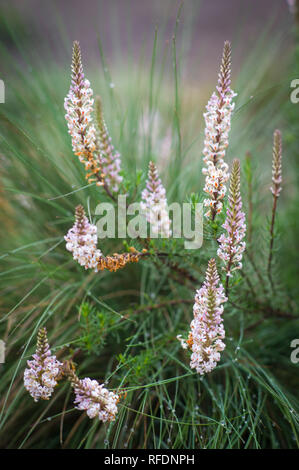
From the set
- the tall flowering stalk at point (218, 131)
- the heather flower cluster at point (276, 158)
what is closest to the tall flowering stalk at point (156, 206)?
the tall flowering stalk at point (218, 131)

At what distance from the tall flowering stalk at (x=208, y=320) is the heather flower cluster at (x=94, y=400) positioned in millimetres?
173

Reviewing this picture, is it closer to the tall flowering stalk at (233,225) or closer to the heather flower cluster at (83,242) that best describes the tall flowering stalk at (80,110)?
the heather flower cluster at (83,242)

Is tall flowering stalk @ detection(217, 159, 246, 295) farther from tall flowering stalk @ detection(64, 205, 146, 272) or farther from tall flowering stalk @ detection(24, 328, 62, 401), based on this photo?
tall flowering stalk @ detection(24, 328, 62, 401)

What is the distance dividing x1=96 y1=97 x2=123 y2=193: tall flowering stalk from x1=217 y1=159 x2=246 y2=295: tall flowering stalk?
0.86 ft

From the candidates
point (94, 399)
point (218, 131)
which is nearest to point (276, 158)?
point (218, 131)

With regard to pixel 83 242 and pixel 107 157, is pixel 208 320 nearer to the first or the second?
pixel 83 242

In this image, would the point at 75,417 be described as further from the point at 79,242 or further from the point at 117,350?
the point at 79,242

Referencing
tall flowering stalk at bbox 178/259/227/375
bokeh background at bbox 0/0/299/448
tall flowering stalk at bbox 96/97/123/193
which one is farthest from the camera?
bokeh background at bbox 0/0/299/448

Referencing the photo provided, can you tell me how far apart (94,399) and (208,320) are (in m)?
0.26

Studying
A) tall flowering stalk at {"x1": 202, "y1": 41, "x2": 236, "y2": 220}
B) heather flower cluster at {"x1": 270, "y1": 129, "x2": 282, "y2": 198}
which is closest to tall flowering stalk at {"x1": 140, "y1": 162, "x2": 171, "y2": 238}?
tall flowering stalk at {"x1": 202, "y1": 41, "x2": 236, "y2": 220}

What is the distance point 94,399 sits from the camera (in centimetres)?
71

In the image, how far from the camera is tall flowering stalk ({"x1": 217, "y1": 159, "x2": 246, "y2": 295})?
0.69 metres

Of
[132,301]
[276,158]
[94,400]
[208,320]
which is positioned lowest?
[94,400]

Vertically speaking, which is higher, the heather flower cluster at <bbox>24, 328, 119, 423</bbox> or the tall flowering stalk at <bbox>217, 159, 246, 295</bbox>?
the tall flowering stalk at <bbox>217, 159, 246, 295</bbox>
